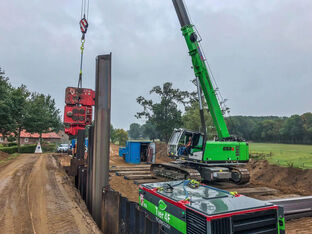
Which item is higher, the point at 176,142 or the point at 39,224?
the point at 176,142

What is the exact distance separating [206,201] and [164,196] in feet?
2.53

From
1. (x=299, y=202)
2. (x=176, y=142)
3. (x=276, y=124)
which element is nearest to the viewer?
(x=299, y=202)

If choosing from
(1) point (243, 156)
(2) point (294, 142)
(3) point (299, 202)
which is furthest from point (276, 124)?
(3) point (299, 202)

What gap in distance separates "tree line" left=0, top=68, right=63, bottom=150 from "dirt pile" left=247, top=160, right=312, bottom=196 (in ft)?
82.4

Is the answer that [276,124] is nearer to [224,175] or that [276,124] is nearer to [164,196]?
[224,175]

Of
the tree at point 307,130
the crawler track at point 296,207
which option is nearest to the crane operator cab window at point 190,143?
the crawler track at point 296,207

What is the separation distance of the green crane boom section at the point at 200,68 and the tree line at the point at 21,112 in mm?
21522

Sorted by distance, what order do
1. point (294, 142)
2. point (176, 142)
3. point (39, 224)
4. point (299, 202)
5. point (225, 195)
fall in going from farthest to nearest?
point (294, 142) → point (176, 142) → point (299, 202) → point (39, 224) → point (225, 195)

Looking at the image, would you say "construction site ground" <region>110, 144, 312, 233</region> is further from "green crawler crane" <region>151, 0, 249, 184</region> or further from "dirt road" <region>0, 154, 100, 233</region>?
"dirt road" <region>0, 154, 100, 233</region>

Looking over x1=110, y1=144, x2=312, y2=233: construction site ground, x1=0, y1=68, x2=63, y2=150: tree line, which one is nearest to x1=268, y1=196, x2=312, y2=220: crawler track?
x1=110, y1=144, x2=312, y2=233: construction site ground

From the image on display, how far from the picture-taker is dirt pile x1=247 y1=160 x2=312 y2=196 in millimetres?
11820

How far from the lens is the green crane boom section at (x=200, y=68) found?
10922 millimetres

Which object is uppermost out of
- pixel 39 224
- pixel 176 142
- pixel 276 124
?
pixel 276 124

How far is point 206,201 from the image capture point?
3.37 m
